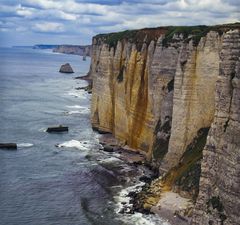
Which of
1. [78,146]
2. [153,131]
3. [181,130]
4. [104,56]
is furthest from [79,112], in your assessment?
[181,130]

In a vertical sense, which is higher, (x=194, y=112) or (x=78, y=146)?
(x=194, y=112)

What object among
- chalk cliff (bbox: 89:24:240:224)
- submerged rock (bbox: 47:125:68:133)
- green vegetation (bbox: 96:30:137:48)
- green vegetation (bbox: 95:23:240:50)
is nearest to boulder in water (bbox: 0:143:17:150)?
submerged rock (bbox: 47:125:68:133)

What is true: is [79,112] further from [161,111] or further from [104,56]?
[161,111]

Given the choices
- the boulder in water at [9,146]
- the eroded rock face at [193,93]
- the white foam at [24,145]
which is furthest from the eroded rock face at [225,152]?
the white foam at [24,145]

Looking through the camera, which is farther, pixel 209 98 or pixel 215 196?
pixel 209 98

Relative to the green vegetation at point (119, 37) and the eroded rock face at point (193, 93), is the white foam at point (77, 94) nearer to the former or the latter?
the green vegetation at point (119, 37)

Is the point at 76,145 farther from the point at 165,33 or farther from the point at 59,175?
the point at 165,33

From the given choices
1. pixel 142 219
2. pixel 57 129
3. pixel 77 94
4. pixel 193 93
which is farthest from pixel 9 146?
pixel 77 94
